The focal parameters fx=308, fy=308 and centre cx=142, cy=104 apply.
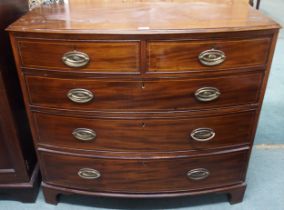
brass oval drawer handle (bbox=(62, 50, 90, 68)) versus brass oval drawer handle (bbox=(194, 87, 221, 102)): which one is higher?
brass oval drawer handle (bbox=(62, 50, 90, 68))

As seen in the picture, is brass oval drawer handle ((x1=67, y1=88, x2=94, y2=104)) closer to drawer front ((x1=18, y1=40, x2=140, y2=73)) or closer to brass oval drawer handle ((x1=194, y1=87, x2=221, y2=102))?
drawer front ((x1=18, y1=40, x2=140, y2=73))

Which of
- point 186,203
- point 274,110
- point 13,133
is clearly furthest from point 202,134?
point 274,110

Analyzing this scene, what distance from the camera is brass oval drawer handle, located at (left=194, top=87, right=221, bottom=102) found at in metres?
1.10

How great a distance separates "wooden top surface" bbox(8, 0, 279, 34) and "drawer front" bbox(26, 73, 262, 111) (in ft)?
0.59

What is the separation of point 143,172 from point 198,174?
234mm

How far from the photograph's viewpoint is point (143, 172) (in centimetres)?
128

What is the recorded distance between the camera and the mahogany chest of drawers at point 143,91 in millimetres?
1013

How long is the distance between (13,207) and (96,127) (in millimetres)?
626

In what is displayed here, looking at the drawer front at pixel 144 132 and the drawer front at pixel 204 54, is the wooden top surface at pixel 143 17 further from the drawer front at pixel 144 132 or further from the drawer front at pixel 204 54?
the drawer front at pixel 144 132

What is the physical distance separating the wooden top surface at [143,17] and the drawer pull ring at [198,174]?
1.97 feet

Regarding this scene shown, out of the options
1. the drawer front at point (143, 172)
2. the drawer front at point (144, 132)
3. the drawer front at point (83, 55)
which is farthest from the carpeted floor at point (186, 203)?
the drawer front at point (83, 55)

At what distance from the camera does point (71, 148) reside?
1.25m

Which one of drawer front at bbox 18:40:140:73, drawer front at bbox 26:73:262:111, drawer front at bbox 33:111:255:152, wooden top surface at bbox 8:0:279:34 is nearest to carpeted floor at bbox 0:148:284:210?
drawer front at bbox 33:111:255:152

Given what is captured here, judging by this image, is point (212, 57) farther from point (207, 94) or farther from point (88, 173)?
point (88, 173)
